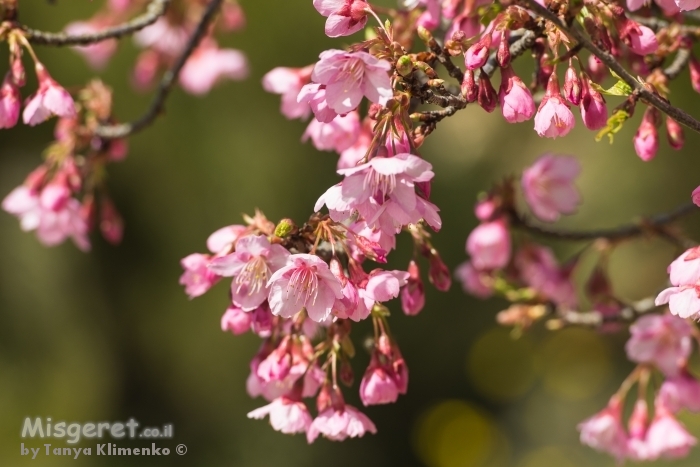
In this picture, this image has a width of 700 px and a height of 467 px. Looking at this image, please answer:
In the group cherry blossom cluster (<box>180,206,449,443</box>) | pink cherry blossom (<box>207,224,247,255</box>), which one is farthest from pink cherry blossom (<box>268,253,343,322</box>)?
pink cherry blossom (<box>207,224,247,255</box>)

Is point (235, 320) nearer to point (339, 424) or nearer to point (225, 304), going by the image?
point (339, 424)

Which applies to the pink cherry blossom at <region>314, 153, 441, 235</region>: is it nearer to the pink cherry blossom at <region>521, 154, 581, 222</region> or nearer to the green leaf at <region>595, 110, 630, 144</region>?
the green leaf at <region>595, 110, 630, 144</region>

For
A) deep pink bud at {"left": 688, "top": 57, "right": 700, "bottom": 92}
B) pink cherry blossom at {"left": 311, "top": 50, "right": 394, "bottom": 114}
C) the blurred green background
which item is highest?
pink cherry blossom at {"left": 311, "top": 50, "right": 394, "bottom": 114}

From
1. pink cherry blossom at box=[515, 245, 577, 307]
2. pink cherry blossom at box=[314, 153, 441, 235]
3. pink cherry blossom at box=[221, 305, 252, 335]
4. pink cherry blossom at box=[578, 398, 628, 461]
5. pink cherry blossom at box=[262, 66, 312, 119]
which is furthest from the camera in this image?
pink cherry blossom at box=[515, 245, 577, 307]

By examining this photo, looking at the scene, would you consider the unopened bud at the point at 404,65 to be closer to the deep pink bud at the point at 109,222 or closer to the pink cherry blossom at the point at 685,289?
the pink cherry blossom at the point at 685,289

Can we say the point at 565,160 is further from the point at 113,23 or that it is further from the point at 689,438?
the point at 113,23

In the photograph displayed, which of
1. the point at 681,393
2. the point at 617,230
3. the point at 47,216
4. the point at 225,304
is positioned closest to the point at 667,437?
the point at 681,393

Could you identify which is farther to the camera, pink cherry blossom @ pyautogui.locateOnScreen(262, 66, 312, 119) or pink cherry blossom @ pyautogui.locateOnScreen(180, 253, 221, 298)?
pink cherry blossom @ pyautogui.locateOnScreen(262, 66, 312, 119)

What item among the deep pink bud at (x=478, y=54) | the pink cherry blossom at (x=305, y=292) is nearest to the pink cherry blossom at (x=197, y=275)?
the pink cherry blossom at (x=305, y=292)
